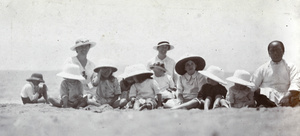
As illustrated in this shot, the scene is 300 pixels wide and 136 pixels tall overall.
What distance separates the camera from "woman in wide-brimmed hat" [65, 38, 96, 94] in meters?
6.05

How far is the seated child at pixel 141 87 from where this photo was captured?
5.50 metres

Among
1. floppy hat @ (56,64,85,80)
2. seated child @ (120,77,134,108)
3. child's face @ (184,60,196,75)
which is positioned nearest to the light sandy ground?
floppy hat @ (56,64,85,80)

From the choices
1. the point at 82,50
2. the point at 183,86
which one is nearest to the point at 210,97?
the point at 183,86

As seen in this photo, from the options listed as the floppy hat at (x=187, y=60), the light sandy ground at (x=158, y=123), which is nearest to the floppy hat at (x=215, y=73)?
the floppy hat at (x=187, y=60)

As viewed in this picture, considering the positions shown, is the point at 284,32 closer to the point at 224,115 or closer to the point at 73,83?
the point at 224,115

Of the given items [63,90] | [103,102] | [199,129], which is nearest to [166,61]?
[103,102]

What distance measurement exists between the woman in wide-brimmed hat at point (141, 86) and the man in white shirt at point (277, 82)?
164 cm

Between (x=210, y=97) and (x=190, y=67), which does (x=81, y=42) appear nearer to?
(x=190, y=67)

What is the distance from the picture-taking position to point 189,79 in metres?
5.57

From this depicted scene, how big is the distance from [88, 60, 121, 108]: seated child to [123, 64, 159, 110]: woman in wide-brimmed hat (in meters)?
0.29

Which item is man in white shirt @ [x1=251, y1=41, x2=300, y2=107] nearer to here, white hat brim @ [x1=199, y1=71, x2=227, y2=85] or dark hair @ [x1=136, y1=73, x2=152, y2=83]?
white hat brim @ [x1=199, y1=71, x2=227, y2=85]

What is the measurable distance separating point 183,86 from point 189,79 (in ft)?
0.50

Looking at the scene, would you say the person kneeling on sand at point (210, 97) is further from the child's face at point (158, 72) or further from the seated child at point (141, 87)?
the child's face at point (158, 72)

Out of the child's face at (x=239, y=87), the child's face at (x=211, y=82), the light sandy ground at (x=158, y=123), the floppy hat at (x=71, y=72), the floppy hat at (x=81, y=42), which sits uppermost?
the floppy hat at (x=81, y=42)
